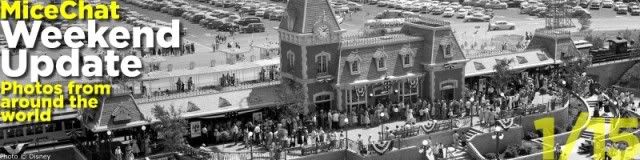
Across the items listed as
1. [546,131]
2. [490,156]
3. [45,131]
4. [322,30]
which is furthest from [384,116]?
[45,131]

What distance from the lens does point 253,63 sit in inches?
2435

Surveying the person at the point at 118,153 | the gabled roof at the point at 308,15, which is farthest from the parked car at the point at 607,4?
the person at the point at 118,153

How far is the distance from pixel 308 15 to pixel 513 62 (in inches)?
681

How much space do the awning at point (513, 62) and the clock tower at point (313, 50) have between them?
1085 centimetres

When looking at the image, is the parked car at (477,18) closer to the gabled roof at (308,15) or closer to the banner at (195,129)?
the gabled roof at (308,15)

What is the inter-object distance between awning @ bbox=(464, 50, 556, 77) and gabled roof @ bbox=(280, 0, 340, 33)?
11.4 meters

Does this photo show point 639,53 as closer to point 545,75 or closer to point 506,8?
point 545,75

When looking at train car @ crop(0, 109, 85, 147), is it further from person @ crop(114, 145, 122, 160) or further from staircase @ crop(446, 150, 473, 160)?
staircase @ crop(446, 150, 473, 160)

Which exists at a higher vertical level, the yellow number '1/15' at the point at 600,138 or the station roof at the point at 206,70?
the station roof at the point at 206,70

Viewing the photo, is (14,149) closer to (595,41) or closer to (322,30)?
(322,30)

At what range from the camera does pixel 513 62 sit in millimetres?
62625

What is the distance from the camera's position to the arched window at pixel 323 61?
175ft

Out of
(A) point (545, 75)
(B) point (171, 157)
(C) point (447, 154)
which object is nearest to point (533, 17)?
(A) point (545, 75)

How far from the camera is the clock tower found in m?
52.8
